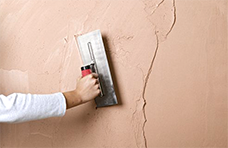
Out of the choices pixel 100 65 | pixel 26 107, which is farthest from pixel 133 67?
pixel 26 107

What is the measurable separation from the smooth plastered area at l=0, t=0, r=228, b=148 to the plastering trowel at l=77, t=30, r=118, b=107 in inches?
1.4

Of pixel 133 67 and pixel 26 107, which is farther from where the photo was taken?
pixel 133 67

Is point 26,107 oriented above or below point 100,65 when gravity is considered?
below

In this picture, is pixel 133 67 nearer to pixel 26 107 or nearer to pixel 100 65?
pixel 100 65

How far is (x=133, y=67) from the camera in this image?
1028 millimetres

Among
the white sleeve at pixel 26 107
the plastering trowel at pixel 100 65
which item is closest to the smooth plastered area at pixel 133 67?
the plastering trowel at pixel 100 65

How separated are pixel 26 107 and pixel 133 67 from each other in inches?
17.4

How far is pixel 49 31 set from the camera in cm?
121

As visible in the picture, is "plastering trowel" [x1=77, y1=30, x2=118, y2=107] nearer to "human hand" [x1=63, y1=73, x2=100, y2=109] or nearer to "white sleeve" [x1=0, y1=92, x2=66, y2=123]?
"human hand" [x1=63, y1=73, x2=100, y2=109]

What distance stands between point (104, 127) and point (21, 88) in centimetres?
51

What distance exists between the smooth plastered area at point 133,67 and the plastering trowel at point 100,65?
4 cm

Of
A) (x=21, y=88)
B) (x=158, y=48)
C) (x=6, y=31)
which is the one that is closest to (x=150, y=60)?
(x=158, y=48)

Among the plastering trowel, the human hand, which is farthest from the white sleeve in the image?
the plastering trowel

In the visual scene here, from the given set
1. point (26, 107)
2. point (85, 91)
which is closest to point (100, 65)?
point (85, 91)
